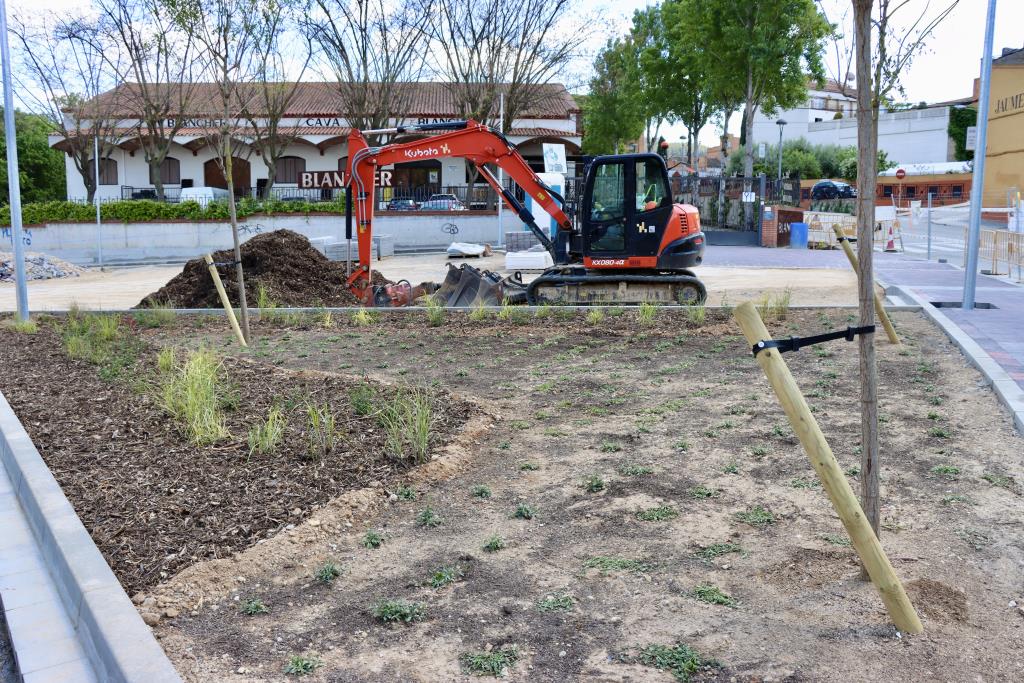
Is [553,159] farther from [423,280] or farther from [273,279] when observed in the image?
[273,279]

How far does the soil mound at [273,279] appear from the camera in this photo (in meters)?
16.1

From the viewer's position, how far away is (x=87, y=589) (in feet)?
14.2

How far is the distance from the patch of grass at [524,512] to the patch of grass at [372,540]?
0.82 meters

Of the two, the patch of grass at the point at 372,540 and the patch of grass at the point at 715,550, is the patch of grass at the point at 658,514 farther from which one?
the patch of grass at the point at 372,540

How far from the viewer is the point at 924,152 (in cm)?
7319

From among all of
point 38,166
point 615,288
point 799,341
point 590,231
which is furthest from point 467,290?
point 38,166

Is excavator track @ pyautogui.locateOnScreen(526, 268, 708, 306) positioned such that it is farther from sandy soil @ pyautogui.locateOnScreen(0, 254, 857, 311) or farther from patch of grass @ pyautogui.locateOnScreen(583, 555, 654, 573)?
patch of grass @ pyautogui.locateOnScreen(583, 555, 654, 573)

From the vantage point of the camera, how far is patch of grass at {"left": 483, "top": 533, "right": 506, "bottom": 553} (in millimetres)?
4957

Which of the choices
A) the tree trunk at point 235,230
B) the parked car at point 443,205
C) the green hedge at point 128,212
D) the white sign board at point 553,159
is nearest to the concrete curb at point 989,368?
the tree trunk at point 235,230

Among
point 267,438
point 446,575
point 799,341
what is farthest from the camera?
point 267,438

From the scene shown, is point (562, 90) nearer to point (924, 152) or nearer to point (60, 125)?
point (60, 125)

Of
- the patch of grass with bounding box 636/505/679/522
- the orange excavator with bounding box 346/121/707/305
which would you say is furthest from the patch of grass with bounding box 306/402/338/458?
the orange excavator with bounding box 346/121/707/305

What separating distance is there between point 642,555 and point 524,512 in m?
0.88

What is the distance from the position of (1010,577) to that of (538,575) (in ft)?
7.56
